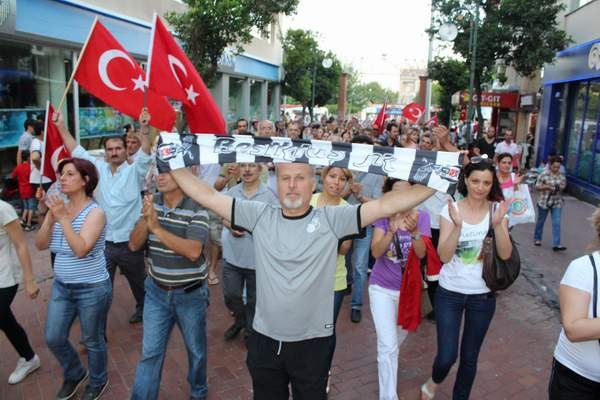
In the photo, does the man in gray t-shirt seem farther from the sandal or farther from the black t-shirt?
the black t-shirt

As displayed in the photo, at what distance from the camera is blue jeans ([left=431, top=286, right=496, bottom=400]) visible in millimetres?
3734

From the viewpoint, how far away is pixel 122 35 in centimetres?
1370

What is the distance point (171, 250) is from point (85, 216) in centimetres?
77

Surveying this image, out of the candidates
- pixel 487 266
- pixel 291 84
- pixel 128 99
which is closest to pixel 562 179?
pixel 487 266

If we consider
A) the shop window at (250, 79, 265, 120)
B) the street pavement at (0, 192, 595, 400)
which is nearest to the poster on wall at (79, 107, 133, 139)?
the street pavement at (0, 192, 595, 400)

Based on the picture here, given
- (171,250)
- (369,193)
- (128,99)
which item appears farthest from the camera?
(369,193)

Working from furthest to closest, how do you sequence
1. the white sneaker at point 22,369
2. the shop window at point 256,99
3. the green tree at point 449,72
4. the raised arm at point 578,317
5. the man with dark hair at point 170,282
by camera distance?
the shop window at point 256,99
the green tree at point 449,72
the white sneaker at point 22,369
the man with dark hair at point 170,282
the raised arm at point 578,317

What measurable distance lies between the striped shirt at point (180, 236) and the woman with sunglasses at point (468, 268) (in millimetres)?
1728

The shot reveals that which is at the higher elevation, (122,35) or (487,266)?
(122,35)

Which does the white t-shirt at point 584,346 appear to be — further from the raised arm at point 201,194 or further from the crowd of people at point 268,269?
the raised arm at point 201,194

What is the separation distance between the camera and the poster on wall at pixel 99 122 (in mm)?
12695

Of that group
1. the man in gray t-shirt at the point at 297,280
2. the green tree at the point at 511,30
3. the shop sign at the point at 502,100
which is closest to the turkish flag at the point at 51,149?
the man in gray t-shirt at the point at 297,280

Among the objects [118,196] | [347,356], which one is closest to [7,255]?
[118,196]

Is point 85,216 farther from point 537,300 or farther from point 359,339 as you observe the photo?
point 537,300
